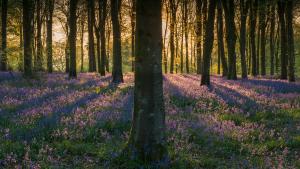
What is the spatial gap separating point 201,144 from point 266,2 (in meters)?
24.9

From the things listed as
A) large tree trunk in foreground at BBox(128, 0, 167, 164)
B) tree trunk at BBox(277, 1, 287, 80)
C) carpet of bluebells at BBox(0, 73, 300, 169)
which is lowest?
carpet of bluebells at BBox(0, 73, 300, 169)

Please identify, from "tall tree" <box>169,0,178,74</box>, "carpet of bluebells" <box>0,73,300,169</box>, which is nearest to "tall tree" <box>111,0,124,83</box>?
"carpet of bluebells" <box>0,73,300,169</box>

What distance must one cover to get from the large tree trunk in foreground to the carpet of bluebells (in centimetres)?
42

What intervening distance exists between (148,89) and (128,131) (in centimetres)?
328

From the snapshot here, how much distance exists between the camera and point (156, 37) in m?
8.12

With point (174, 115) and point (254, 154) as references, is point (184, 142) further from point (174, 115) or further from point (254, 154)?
point (174, 115)

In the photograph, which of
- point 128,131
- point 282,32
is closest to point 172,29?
point 282,32

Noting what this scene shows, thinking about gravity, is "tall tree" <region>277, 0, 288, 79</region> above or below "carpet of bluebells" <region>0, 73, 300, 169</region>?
above

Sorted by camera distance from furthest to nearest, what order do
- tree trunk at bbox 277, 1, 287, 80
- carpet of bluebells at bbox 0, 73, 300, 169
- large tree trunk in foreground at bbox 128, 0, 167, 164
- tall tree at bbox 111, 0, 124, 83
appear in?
tree trunk at bbox 277, 1, 287, 80 < tall tree at bbox 111, 0, 124, 83 < carpet of bluebells at bbox 0, 73, 300, 169 < large tree trunk in foreground at bbox 128, 0, 167, 164

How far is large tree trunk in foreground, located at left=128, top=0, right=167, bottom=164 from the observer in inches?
316

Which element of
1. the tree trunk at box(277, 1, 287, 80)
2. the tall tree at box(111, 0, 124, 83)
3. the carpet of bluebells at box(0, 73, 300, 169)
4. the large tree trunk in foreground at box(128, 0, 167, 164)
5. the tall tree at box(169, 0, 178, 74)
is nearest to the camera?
the large tree trunk in foreground at box(128, 0, 167, 164)

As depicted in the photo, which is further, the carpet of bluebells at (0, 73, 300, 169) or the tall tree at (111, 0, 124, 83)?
the tall tree at (111, 0, 124, 83)

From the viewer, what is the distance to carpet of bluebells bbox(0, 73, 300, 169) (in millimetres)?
8453

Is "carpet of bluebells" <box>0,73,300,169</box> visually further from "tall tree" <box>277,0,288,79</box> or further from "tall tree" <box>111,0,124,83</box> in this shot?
"tall tree" <box>277,0,288,79</box>
